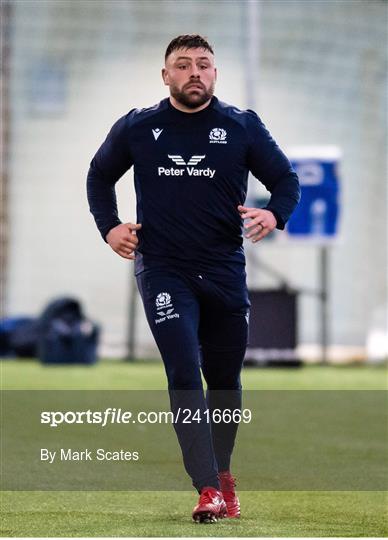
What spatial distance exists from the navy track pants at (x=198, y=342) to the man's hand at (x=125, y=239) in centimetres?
11

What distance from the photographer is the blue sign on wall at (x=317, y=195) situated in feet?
57.2

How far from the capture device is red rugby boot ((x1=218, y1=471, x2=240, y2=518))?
6301 mm

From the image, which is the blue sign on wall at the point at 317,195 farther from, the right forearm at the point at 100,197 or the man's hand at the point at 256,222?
the man's hand at the point at 256,222

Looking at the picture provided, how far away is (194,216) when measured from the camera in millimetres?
6129

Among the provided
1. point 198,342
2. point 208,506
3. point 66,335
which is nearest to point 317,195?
point 66,335

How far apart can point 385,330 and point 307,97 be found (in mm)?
3049

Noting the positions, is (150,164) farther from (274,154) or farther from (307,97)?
(307,97)

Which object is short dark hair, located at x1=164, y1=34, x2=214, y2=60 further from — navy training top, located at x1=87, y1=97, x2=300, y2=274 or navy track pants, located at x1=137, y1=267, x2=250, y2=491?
navy track pants, located at x1=137, y1=267, x2=250, y2=491

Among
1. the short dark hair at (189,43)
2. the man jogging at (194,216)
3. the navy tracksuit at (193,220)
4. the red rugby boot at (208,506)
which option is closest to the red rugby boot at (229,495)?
the man jogging at (194,216)

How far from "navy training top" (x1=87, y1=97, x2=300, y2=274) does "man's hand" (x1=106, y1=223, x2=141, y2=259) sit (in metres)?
0.04

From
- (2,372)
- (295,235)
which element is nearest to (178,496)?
(2,372)

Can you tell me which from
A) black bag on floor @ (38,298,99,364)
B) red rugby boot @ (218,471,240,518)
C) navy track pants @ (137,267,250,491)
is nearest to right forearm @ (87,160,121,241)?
navy track pants @ (137,267,250,491)

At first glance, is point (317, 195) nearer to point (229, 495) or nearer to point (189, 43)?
point (229, 495)

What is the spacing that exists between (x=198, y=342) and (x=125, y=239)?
493 mm
